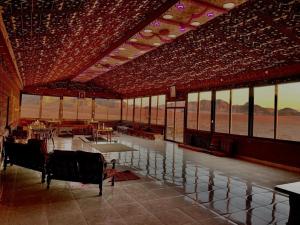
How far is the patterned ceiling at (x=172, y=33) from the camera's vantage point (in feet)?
11.9

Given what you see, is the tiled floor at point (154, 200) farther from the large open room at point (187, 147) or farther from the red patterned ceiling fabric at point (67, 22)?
the red patterned ceiling fabric at point (67, 22)

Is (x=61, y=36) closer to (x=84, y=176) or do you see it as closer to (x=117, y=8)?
(x=117, y=8)

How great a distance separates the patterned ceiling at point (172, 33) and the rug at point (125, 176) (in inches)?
134

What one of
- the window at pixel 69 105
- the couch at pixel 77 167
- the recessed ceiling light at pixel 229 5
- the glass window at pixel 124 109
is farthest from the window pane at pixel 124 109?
the recessed ceiling light at pixel 229 5

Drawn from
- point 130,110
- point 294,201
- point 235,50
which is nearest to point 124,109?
point 130,110

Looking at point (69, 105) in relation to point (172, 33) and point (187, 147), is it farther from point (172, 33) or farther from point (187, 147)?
point (172, 33)

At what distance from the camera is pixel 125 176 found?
519 cm

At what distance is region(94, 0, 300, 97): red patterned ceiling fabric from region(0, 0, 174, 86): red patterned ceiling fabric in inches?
67.5

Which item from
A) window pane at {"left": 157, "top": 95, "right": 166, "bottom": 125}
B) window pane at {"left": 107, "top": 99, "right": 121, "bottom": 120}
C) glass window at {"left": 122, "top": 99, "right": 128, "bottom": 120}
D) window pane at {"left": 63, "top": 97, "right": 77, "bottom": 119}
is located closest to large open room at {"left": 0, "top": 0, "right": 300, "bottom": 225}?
window pane at {"left": 157, "top": 95, "right": 166, "bottom": 125}

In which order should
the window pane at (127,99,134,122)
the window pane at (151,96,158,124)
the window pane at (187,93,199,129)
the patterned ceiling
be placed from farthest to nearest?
the window pane at (127,99,134,122)
the window pane at (151,96,158,124)
the window pane at (187,93,199,129)
the patterned ceiling

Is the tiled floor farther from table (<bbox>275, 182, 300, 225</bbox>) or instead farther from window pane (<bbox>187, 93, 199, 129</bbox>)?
window pane (<bbox>187, 93, 199, 129</bbox>)

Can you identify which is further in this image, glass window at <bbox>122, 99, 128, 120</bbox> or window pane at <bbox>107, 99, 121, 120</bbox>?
window pane at <bbox>107, 99, 121, 120</bbox>

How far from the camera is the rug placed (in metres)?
5.02

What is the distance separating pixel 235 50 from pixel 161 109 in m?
7.98
